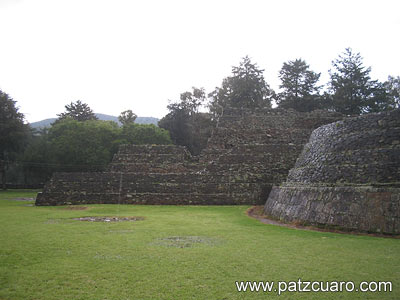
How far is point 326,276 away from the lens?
4898 mm

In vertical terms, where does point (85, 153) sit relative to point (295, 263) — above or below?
above

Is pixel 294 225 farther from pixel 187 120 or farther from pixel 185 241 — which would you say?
pixel 187 120

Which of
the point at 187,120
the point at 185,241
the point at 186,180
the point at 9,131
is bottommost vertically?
the point at 185,241

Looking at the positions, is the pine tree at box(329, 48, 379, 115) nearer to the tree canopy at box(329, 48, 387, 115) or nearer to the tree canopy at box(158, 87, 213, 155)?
the tree canopy at box(329, 48, 387, 115)

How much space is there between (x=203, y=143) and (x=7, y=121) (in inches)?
917

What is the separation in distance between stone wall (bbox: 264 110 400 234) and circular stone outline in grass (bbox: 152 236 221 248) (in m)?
3.71

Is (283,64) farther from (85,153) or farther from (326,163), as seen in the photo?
(326,163)

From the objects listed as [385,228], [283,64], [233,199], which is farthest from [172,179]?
[283,64]

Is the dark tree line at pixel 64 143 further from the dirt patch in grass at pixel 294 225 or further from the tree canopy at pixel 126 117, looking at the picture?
the dirt patch in grass at pixel 294 225

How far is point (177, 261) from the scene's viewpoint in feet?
18.6

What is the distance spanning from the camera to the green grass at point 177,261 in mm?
4348

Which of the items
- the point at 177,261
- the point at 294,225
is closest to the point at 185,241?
the point at 177,261

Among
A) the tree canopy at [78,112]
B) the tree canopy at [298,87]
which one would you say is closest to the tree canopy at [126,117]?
the tree canopy at [78,112]

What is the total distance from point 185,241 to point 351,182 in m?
5.56
